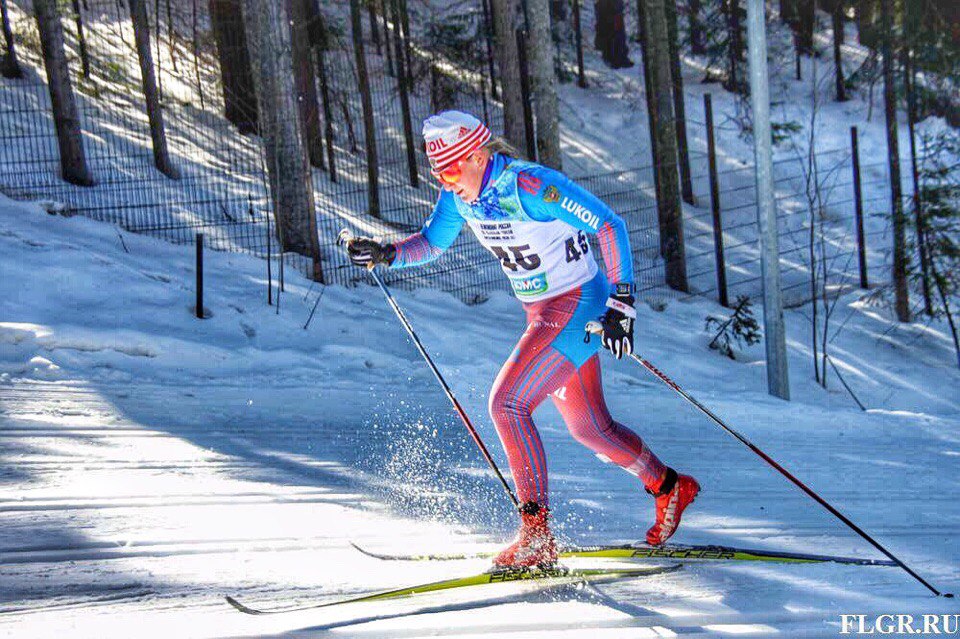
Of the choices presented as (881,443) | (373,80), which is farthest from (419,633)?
(373,80)

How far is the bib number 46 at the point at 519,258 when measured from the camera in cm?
455

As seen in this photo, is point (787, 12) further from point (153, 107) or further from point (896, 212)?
point (153, 107)

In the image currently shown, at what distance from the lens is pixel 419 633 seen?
3773 mm

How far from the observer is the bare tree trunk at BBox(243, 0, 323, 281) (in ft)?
37.1

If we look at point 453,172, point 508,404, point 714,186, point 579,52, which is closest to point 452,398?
point 508,404

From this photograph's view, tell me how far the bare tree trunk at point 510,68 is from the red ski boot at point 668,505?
8905 mm

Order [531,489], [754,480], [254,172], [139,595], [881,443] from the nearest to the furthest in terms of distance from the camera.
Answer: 1. [139,595]
2. [531,489]
3. [754,480]
4. [881,443]
5. [254,172]

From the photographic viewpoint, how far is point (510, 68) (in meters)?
13.6

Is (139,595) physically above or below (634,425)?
above

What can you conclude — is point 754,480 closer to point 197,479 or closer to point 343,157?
point 197,479

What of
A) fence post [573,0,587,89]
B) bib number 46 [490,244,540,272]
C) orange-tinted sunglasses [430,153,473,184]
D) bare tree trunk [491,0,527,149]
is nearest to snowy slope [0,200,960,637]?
bib number 46 [490,244,540,272]

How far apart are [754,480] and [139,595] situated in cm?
394

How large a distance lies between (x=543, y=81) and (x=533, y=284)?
801 centimetres

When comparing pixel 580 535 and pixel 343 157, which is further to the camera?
pixel 343 157
